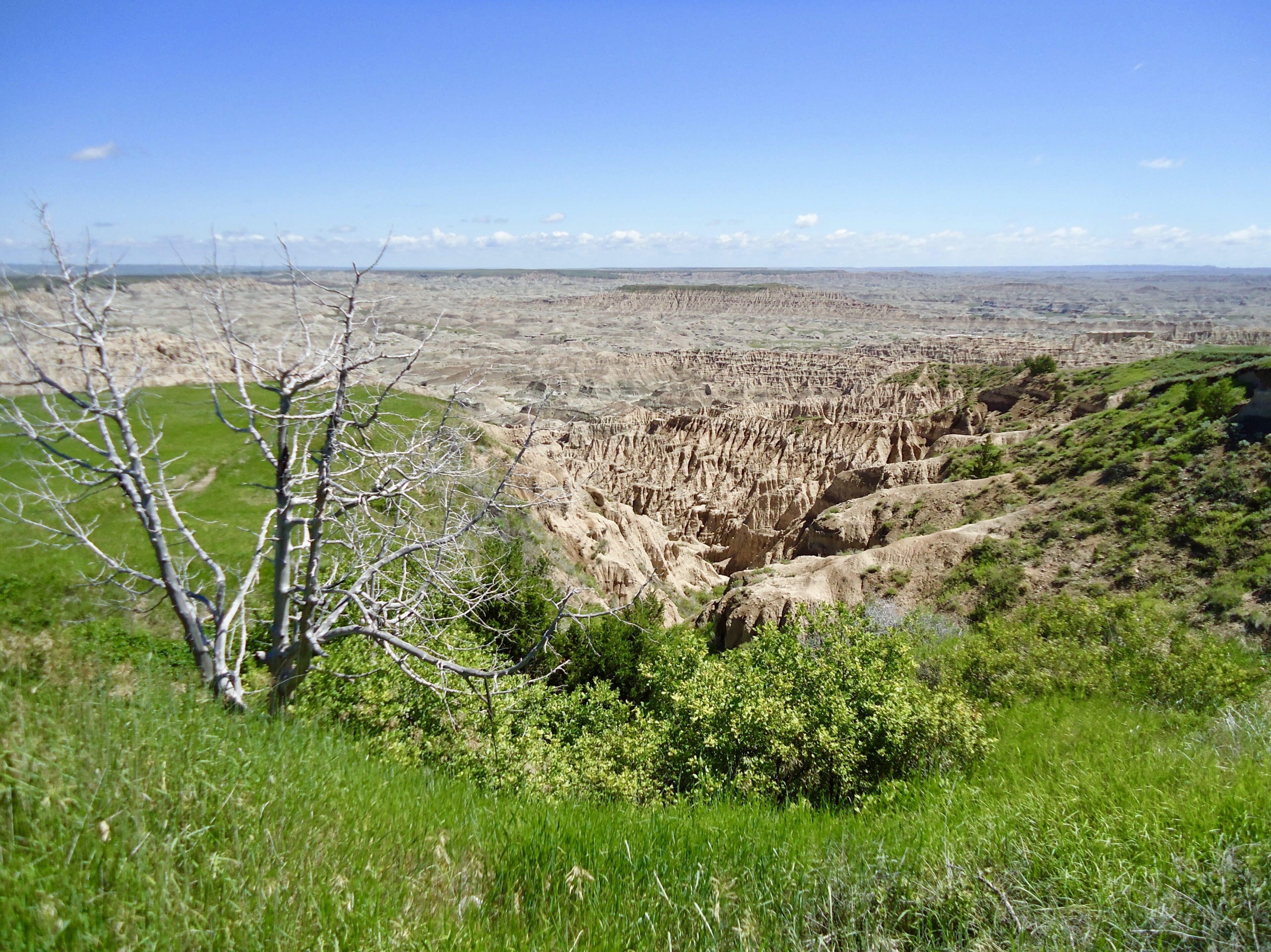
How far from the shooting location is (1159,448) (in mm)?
26547

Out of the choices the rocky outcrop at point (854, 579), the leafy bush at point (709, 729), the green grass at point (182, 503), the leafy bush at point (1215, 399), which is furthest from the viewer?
the leafy bush at point (1215, 399)

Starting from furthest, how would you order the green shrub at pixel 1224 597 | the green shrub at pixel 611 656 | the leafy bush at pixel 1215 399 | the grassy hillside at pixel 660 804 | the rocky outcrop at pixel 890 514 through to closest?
the rocky outcrop at pixel 890 514, the leafy bush at pixel 1215 399, the green shrub at pixel 1224 597, the green shrub at pixel 611 656, the grassy hillside at pixel 660 804

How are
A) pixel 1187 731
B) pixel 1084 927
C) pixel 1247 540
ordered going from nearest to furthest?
1. pixel 1084 927
2. pixel 1187 731
3. pixel 1247 540

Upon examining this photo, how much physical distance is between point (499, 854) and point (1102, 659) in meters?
12.1

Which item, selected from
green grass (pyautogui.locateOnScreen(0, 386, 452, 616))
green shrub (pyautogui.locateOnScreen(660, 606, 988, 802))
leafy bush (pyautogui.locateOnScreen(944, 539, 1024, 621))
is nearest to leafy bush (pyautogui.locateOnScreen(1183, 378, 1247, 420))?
leafy bush (pyautogui.locateOnScreen(944, 539, 1024, 621))

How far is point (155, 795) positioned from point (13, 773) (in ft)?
2.07

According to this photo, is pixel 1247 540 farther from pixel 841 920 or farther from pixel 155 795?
pixel 155 795

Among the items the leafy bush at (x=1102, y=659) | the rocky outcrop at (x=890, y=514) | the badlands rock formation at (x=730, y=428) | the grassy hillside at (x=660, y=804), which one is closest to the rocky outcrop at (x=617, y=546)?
the badlands rock formation at (x=730, y=428)

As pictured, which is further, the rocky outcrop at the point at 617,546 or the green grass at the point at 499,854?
the rocky outcrop at the point at 617,546

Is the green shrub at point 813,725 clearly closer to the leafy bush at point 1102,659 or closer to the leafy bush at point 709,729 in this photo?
the leafy bush at point 709,729

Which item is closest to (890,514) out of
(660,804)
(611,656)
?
(611,656)

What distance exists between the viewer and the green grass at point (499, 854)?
315 centimetres

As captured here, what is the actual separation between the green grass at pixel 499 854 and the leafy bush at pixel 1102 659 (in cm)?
480

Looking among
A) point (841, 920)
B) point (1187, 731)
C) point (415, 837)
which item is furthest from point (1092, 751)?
point (415, 837)
